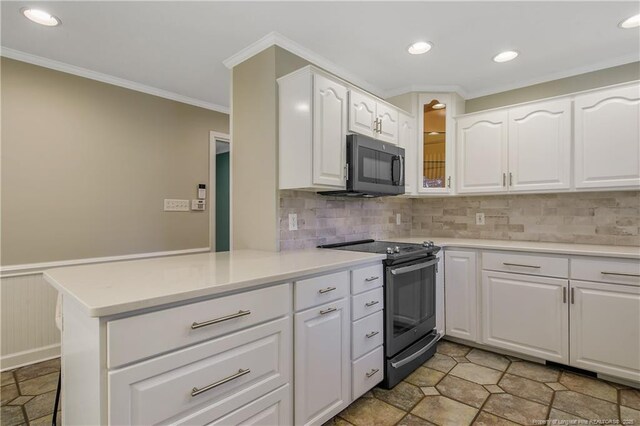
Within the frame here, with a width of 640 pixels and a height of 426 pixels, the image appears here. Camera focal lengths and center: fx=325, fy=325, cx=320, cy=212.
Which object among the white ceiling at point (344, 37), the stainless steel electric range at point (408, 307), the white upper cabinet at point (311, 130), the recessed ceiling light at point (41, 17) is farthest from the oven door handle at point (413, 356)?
the recessed ceiling light at point (41, 17)

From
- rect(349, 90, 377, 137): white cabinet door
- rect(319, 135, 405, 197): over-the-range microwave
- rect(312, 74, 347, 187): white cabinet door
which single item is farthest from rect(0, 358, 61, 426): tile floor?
rect(349, 90, 377, 137): white cabinet door

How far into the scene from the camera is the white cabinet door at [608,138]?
92.7 inches

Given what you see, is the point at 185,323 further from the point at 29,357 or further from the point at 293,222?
the point at 29,357

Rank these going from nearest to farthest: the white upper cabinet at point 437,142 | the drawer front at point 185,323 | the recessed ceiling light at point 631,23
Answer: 1. the drawer front at point 185,323
2. the recessed ceiling light at point 631,23
3. the white upper cabinet at point 437,142

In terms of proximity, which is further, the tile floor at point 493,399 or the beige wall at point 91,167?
the beige wall at point 91,167

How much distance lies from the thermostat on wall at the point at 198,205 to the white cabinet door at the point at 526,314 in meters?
2.81

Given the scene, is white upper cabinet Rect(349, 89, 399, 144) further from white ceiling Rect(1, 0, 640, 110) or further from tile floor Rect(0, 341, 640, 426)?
tile floor Rect(0, 341, 640, 426)

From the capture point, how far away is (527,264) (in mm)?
2445

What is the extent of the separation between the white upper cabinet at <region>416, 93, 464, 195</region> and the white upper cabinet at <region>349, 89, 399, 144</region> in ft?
1.60

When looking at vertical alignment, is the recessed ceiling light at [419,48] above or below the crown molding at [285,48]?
above

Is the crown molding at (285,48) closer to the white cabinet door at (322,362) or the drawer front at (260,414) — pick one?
the white cabinet door at (322,362)

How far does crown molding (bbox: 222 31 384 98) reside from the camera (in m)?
2.23

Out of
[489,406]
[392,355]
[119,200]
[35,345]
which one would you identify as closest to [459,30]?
[392,355]

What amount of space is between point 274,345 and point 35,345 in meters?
2.31
